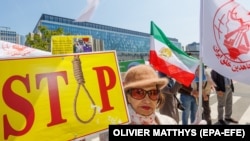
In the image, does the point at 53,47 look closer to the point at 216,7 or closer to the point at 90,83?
the point at 216,7

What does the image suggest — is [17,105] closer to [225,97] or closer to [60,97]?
[60,97]

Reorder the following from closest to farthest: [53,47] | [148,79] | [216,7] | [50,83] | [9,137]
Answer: [9,137] → [50,83] → [148,79] → [216,7] → [53,47]

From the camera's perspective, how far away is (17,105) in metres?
1.97

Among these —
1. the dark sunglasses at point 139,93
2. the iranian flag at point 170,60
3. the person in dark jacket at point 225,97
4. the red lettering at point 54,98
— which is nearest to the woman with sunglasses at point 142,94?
the dark sunglasses at point 139,93

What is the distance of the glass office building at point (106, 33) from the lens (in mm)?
76562

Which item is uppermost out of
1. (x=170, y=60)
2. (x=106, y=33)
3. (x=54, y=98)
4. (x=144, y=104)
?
(x=106, y=33)

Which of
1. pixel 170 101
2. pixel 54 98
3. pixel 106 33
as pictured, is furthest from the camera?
pixel 106 33

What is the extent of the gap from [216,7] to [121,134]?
2.58 metres

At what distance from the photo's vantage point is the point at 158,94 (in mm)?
2660

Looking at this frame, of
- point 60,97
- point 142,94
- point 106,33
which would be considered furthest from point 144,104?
point 106,33

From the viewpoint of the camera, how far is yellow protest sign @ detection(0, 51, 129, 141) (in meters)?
1.96

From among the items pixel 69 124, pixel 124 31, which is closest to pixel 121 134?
pixel 69 124

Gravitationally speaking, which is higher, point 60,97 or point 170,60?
point 170,60

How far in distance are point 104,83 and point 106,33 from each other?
9359 centimetres
